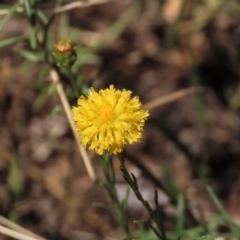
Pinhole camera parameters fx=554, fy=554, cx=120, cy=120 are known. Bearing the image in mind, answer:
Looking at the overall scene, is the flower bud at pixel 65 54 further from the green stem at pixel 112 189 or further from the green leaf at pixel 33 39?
the green stem at pixel 112 189

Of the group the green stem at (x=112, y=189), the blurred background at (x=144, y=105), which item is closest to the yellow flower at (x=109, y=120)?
the green stem at (x=112, y=189)

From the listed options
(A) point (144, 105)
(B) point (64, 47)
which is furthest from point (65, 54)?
(A) point (144, 105)

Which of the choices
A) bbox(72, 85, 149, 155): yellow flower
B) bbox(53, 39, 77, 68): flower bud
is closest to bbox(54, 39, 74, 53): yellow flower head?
bbox(53, 39, 77, 68): flower bud

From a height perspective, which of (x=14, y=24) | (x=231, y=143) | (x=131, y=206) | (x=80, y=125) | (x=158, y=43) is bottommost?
(x=80, y=125)

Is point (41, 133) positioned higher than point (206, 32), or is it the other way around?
point (206, 32)

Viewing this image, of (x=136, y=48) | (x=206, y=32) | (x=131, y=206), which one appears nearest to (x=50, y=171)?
(x=131, y=206)

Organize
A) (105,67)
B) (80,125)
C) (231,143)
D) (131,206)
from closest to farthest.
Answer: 1. (80,125)
2. (131,206)
3. (231,143)
4. (105,67)

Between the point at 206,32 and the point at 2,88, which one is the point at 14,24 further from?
the point at 206,32
